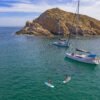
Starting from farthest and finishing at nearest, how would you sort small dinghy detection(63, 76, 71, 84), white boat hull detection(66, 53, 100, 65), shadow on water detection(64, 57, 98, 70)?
white boat hull detection(66, 53, 100, 65) < shadow on water detection(64, 57, 98, 70) < small dinghy detection(63, 76, 71, 84)

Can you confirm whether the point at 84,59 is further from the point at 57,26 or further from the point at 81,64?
the point at 57,26

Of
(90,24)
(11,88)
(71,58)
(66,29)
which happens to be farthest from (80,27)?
(11,88)

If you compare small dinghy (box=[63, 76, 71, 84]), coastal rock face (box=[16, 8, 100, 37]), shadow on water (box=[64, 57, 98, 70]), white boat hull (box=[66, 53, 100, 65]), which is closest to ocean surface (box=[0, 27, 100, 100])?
shadow on water (box=[64, 57, 98, 70])

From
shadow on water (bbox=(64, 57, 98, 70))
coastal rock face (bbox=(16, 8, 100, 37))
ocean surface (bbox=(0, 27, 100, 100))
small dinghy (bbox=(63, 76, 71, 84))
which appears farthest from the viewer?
coastal rock face (bbox=(16, 8, 100, 37))

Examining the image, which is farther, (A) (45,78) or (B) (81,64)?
(B) (81,64)

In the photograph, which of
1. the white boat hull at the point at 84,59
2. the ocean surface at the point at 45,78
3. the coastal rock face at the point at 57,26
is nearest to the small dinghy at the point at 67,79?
the ocean surface at the point at 45,78

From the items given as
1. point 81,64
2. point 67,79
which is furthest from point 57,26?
point 67,79

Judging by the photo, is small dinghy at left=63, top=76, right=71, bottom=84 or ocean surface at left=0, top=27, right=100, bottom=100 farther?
small dinghy at left=63, top=76, right=71, bottom=84

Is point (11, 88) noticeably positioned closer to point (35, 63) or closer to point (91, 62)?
point (35, 63)

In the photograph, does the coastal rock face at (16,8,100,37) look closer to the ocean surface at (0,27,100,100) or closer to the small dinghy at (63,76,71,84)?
the ocean surface at (0,27,100,100)
